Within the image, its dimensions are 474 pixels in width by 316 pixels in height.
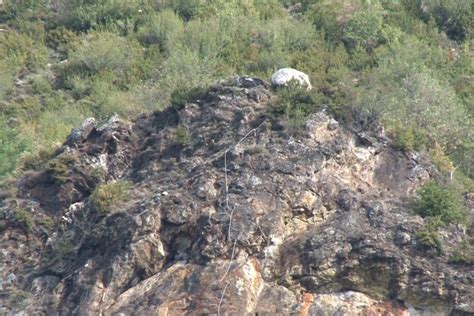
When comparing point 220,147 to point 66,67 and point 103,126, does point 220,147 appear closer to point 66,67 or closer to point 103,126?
point 103,126

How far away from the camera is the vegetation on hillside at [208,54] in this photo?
21047mm

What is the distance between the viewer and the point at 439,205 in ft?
49.2

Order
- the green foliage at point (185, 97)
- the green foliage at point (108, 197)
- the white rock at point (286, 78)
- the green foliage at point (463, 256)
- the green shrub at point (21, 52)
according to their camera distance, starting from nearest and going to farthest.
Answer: the green foliage at point (463, 256)
the green foliage at point (108, 197)
the white rock at point (286, 78)
the green foliage at point (185, 97)
the green shrub at point (21, 52)

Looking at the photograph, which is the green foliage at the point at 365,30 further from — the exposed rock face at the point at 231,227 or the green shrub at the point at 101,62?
the exposed rock face at the point at 231,227

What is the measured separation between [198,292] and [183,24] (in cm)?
1704

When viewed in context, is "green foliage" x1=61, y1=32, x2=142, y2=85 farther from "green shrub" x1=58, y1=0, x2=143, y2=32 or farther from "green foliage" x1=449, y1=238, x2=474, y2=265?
"green foliage" x1=449, y1=238, x2=474, y2=265

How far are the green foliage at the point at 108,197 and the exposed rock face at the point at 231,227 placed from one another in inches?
6.2

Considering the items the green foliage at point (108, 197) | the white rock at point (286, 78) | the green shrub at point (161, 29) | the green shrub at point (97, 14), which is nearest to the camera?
the green foliage at point (108, 197)

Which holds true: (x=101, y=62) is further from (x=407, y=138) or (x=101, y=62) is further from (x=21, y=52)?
(x=407, y=138)

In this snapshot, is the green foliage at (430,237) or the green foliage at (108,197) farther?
the green foliage at (108,197)

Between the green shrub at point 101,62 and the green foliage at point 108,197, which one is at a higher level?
the green foliage at point 108,197

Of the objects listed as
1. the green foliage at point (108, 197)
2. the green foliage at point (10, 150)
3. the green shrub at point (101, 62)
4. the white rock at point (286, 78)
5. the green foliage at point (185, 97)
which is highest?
the white rock at point (286, 78)

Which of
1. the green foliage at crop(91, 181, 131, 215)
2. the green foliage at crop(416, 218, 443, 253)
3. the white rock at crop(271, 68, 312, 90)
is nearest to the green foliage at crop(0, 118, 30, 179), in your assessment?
the green foliage at crop(91, 181, 131, 215)

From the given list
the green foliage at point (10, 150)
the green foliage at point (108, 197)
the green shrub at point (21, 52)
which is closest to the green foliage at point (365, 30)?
the green shrub at point (21, 52)
